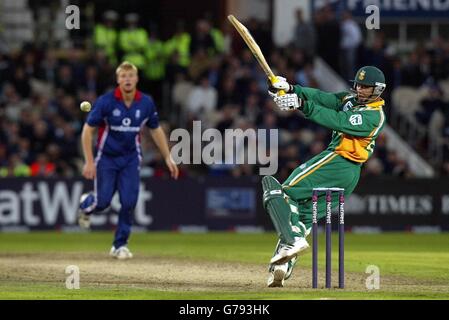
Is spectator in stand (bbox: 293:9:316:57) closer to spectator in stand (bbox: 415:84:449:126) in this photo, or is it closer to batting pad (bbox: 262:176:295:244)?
spectator in stand (bbox: 415:84:449:126)

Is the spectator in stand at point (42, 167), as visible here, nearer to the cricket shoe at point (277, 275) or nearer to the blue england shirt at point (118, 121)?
the blue england shirt at point (118, 121)

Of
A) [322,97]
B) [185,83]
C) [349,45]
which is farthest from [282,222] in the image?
[349,45]

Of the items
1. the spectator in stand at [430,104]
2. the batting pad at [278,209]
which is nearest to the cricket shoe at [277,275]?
the batting pad at [278,209]

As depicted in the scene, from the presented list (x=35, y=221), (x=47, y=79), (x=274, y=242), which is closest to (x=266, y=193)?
(x=274, y=242)

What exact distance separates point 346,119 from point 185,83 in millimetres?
14821

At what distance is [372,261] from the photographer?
16.7 m

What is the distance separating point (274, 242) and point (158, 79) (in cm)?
757

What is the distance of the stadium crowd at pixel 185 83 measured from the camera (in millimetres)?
25172

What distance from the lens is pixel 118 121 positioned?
53.8 feet

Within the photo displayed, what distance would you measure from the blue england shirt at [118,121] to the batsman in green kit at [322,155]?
3685mm

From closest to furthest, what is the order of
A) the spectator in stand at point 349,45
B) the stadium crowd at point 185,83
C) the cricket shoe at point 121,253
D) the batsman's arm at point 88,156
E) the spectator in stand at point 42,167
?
1. the batsman's arm at point 88,156
2. the cricket shoe at point 121,253
3. the spectator in stand at point 42,167
4. the stadium crowd at point 185,83
5. the spectator in stand at point 349,45

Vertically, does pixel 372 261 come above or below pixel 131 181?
below

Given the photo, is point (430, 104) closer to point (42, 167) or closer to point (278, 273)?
point (42, 167)
